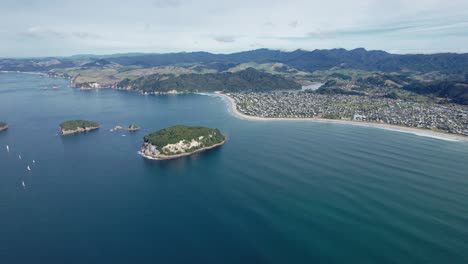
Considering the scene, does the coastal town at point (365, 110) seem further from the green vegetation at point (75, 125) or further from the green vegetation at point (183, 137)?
the green vegetation at point (75, 125)

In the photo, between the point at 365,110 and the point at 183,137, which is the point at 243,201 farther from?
the point at 365,110

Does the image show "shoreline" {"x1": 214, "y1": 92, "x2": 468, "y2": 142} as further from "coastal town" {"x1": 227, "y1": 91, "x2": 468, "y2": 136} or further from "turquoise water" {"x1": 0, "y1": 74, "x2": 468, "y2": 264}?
"turquoise water" {"x1": 0, "y1": 74, "x2": 468, "y2": 264}

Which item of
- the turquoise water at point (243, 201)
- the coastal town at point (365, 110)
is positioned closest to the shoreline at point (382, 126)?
the coastal town at point (365, 110)

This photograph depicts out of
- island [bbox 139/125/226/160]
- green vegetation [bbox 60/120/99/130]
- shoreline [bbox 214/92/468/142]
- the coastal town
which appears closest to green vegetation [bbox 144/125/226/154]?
island [bbox 139/125/226/160]

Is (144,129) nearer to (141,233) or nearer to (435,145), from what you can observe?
(141,233)

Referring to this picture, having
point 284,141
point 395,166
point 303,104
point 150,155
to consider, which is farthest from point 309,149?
point 303,104
